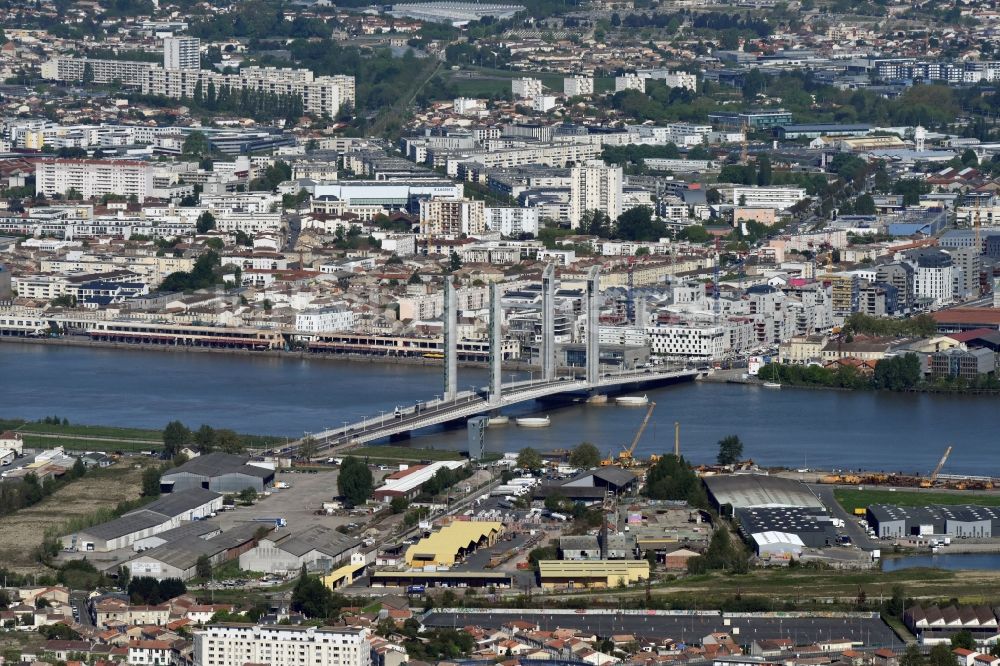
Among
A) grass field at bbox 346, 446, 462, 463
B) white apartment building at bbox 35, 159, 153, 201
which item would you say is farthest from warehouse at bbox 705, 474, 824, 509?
white apartment building at bbox 35, 159, 153, 201

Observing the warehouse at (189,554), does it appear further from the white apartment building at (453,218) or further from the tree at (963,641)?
the white apartment building at (453,218)

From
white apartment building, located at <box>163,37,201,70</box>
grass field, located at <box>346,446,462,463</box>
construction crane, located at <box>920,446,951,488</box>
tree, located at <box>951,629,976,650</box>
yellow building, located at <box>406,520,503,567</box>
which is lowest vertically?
grass field, located at <box>346,446,462,463</box>

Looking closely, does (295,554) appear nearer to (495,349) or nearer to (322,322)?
(495,349)

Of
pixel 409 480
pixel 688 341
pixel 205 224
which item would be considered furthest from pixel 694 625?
pixel 205 224

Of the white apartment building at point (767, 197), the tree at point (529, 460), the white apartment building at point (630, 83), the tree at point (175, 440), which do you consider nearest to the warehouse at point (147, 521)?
the tree at point (175, 440)

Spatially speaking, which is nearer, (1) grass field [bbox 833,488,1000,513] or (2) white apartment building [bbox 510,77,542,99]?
(1) grass field [bbox 833,488,1000,513]

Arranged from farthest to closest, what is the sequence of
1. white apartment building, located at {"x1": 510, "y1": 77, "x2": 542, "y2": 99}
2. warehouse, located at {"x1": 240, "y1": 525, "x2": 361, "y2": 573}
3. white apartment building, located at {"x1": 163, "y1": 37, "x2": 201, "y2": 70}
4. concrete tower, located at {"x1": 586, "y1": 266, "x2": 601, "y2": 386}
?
white apartment building, located at {"x1": 163, "y1": 37, "x2": 201, "y2": 70}, white apartment building, located at {"x1": 510, "y1": 77, "x2": 542, "y2": 99}, concrete tower, located at {"x1": 586, "y1": 266, "x2": 601, "y2": 386}, warehouse, located at {"x1": 240, "y1": 525, "x2": 361, "y2": 573}

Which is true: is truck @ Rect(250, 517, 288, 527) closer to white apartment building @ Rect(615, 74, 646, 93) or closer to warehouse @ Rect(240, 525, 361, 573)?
warehouse @ Rect(240, 525, 361, 573)
